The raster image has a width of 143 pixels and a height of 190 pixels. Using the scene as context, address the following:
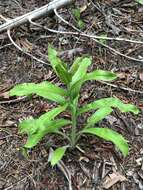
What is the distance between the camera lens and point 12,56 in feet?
10.4

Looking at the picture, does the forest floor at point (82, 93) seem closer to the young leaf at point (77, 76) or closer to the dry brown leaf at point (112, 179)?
the dry brown leaf at point (112, 179)

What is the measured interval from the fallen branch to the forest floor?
66 mm

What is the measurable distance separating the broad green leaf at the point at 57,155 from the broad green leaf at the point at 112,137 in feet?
0.56

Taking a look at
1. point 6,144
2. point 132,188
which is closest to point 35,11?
point 6,144

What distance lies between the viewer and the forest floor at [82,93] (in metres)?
2.40

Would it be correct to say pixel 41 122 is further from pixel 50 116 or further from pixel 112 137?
pixel 112 137

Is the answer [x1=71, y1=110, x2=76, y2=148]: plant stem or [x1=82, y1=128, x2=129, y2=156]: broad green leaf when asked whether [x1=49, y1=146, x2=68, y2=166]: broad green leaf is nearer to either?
[x1=71, y1=110, x2=76, y2=148]: plant stem

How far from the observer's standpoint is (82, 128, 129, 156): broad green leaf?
2312 mm

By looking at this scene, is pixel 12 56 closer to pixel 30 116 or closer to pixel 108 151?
pixel 30 116

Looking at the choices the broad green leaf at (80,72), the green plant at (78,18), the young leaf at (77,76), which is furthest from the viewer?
the green plant at (78,18)

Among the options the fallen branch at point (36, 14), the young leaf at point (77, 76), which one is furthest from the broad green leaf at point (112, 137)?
the fallen branch at point (36, 14)

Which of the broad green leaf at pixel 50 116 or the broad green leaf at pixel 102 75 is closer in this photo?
the broad green leaf at pixel 50 116

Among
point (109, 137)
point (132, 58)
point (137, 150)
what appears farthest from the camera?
point (132, 58)

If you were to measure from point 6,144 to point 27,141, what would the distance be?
9.3 inches
